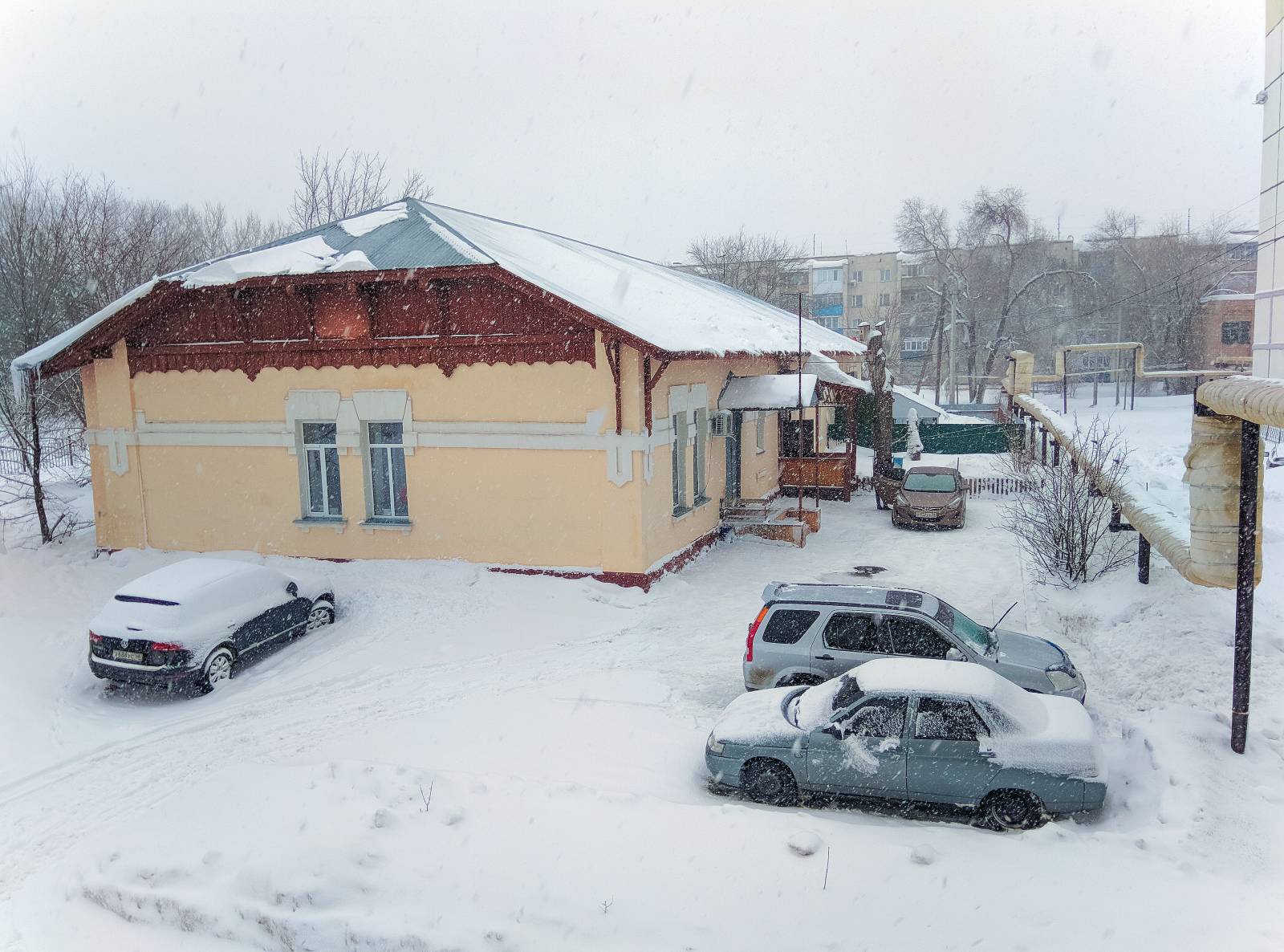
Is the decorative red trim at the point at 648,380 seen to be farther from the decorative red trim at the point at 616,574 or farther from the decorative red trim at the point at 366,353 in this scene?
the decorative red trim at the point at 616,574

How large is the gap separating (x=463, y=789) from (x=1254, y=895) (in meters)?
6.09

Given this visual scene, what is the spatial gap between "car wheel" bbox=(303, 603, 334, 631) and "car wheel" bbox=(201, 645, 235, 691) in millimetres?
1516

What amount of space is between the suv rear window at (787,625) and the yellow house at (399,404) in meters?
4.39

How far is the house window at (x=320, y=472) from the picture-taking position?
15.5 metres

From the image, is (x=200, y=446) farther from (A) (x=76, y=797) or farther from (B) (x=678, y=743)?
(B) (x=678, y=743)

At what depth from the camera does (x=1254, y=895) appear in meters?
5.80

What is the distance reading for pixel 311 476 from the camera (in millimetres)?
15633

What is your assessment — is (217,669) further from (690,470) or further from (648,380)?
(690,470)

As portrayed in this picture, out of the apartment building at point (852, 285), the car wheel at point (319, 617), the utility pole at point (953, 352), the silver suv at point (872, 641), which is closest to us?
the silver suv at point (872, 641)

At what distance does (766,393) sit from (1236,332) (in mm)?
45089

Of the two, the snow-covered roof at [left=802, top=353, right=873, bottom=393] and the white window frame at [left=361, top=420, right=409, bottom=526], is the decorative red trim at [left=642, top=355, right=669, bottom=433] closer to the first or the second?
the white window frame at [left=361, top=420, right=409, bottom=526]

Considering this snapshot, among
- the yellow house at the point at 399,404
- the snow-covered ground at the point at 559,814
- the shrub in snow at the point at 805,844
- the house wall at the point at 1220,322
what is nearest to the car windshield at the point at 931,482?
the yellow house at the point at 399,404

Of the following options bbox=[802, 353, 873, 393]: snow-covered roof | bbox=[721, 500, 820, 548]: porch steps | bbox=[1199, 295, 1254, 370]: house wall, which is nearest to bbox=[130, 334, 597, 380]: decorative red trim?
bbox=[721, 500, 820, 548]: porch steps

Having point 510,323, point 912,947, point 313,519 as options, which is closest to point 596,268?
point 510,323
